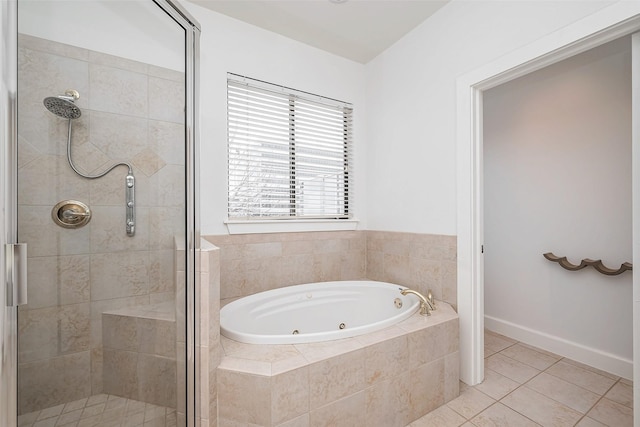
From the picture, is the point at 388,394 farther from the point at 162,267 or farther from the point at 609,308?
the point at 609,308

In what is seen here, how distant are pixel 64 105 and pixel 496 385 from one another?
254cm

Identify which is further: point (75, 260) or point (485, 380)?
point (485, 380)

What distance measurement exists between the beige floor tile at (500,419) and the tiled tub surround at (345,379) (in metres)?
0.17

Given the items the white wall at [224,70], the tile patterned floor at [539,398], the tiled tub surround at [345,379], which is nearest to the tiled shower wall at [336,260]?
the white wall at [224,70]

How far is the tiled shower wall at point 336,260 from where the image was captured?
1965mm

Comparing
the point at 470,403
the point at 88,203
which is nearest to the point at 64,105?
the point at 88,203

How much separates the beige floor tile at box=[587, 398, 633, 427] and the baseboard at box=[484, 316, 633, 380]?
42 cm

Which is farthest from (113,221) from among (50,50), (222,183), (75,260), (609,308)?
(609,308)

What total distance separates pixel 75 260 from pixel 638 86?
226cm

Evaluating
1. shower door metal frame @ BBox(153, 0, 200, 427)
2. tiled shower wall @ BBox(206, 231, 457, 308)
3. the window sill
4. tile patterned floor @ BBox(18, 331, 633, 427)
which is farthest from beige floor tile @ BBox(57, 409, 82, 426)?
the window sill

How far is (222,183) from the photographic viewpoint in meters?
2.01

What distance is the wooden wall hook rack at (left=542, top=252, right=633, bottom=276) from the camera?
1.83 metres

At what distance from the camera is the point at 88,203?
0.86m

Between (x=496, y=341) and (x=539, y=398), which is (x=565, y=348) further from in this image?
(x=539, y=398)
